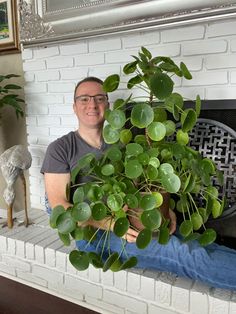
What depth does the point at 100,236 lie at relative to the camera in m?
1.12

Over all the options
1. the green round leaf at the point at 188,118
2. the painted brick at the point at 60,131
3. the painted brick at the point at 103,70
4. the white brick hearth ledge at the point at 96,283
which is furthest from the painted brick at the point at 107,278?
the painted brick at the point at 103,70

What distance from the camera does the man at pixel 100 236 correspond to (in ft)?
3.31

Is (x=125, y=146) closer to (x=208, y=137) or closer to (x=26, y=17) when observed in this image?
(x=208, y=137)

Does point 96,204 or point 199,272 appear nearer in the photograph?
point 96,204

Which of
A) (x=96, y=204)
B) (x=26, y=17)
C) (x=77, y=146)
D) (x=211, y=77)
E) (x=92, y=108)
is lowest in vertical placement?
(x=96, y=204)

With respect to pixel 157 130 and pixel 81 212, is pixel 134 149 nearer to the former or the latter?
pixel 157 130

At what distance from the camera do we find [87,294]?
1.25 metres

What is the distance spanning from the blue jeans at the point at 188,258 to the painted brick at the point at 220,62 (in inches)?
28.6

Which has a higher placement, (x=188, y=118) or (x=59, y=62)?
(x=59, y=62)

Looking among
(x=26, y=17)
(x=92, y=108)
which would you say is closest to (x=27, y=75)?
(x=26, y=17)

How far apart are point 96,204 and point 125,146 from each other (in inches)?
8.7

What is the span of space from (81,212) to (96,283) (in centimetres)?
47

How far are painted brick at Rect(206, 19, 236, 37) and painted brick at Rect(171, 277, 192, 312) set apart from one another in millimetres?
Answer: 982

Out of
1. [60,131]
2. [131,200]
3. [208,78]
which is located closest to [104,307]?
[131,200]
